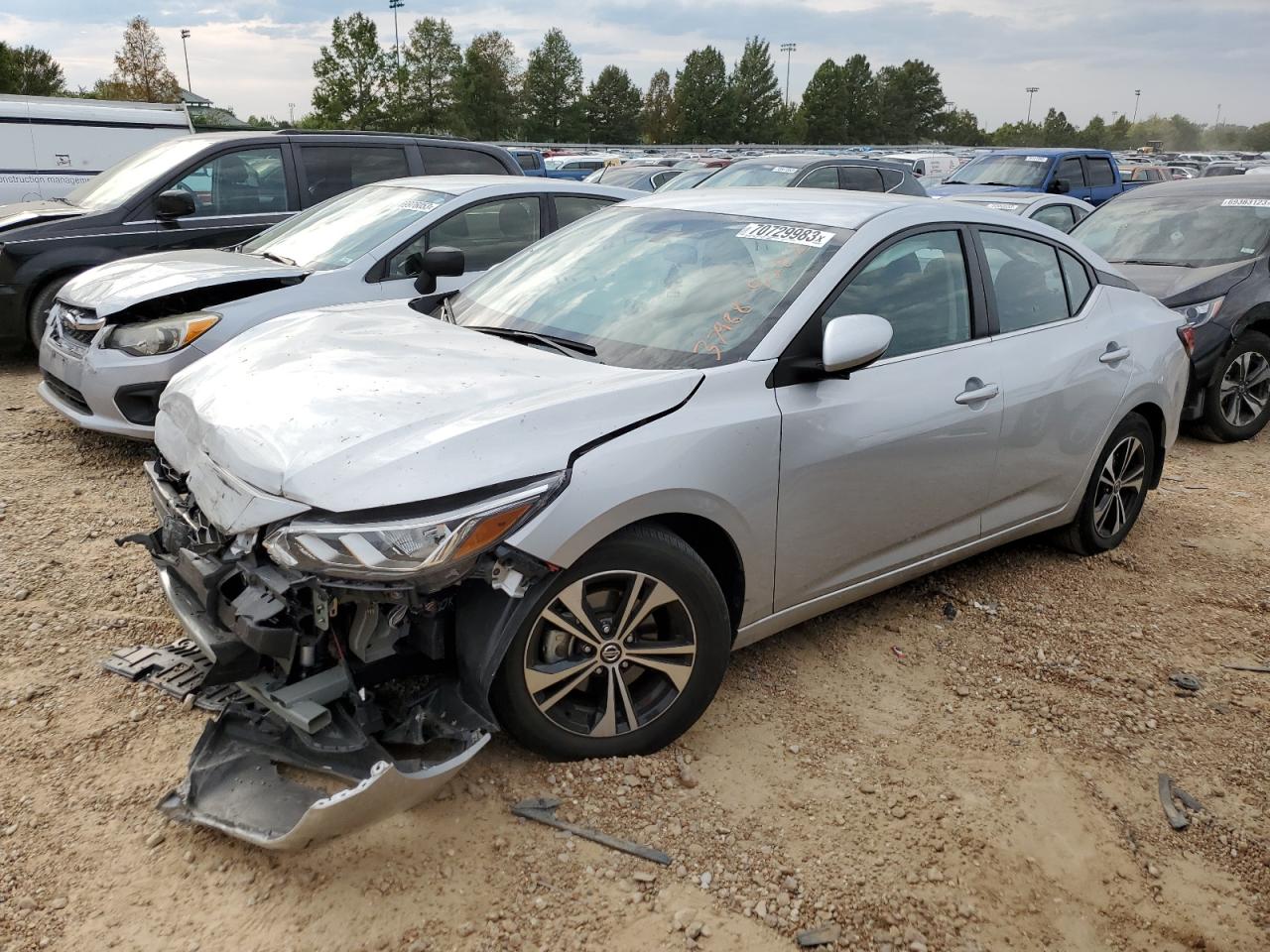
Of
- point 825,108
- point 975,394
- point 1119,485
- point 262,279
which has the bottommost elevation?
point 1119,485

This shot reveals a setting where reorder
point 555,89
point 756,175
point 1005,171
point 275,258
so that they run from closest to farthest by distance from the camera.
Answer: point 275,258, point 756,175, point 1005,171, point 555,89

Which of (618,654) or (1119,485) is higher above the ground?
(618,654)

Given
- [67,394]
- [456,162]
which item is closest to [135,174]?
[456,162]

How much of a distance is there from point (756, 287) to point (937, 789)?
5.68 feet

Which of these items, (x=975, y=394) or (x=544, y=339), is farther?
(x=975, y=394)

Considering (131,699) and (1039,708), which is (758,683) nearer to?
(1039,708)

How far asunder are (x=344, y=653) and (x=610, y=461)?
873 mm

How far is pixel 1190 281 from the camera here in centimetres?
734

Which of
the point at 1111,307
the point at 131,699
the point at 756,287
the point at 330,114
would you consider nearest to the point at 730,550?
the point at 756,287

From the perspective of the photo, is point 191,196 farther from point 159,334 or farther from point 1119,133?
point 1119,133

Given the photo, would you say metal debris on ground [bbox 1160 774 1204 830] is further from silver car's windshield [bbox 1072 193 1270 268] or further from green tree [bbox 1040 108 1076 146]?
green tree [bbox 1040 108 1076 146]

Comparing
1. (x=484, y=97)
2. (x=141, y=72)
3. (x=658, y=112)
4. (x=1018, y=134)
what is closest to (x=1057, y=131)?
(x=1018, y=134)

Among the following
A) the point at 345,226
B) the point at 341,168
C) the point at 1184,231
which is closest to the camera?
the point at 345,226

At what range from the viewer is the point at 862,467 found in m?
3.43
